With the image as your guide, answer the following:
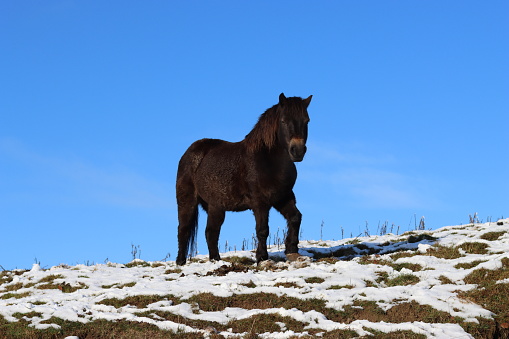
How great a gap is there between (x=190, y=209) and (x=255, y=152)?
3251 mm

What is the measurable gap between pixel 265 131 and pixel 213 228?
10.3ft

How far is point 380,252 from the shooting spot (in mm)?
15477

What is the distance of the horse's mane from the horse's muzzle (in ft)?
2.51

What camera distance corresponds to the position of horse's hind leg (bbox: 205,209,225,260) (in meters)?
14.9

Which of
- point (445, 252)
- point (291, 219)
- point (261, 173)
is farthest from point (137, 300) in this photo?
point (445, 252)

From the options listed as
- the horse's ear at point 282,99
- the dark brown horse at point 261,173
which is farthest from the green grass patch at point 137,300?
the horse's ear at point 282,99

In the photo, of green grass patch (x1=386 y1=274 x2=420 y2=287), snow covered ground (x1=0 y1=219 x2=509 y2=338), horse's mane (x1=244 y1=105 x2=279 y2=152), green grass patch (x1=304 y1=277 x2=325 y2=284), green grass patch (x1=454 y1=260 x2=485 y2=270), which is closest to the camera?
snow covered ground (x1=0 y1=219 x2=509 y2=338)

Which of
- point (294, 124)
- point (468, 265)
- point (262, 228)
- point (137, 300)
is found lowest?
point (137, 300)

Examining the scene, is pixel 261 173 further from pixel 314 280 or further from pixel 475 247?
pixel 475 247

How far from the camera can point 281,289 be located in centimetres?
1018

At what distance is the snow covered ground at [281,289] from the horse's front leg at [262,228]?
556mm

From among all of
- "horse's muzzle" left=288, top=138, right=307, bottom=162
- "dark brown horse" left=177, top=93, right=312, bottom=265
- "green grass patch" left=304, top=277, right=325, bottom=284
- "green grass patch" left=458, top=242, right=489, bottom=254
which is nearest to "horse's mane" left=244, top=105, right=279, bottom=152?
"dark brown horse" left=177, top=93, right=312, bottom=265

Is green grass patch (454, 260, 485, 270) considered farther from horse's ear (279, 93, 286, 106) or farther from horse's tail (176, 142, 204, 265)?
horse's tail (176, 142, 204, 265)

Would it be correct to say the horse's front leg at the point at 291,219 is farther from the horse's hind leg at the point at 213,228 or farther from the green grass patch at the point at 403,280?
the green grass patch at the point at 403,280
